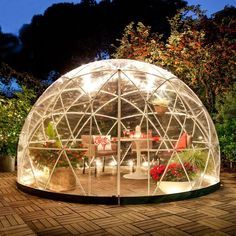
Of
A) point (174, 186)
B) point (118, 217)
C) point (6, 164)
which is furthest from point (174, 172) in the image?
point (6, 164)

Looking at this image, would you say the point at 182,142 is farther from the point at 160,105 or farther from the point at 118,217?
the point at 118,217

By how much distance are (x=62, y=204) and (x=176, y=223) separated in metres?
2.19

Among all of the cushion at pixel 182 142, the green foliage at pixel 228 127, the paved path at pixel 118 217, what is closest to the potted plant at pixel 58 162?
the paved path at pixel 118 217

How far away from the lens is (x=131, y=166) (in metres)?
10.4

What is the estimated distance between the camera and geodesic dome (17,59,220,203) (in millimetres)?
6980

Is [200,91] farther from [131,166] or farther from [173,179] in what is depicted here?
[173,179]

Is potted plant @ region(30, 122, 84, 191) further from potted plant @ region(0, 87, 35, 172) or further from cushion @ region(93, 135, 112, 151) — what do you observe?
potted plant @ region(0, 87, 35, 172)

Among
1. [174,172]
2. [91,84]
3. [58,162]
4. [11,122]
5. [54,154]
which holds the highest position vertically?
[91,84]

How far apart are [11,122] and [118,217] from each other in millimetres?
6862

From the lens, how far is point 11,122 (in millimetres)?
11195

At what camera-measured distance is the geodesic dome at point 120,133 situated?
22.9 ft

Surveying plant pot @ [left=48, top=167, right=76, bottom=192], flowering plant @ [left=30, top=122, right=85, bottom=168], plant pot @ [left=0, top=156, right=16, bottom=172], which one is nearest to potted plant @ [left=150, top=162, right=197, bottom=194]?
flowering plant @ [left=30, top=122, right=85, bottom=168]

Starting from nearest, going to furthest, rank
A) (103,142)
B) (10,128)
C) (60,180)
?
(60,180)
(103,142)
(10,128)

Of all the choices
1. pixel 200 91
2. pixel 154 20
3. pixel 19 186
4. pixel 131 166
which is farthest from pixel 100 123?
pixel 154 20
